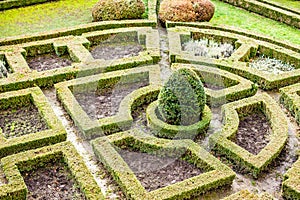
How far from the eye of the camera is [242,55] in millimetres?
14508

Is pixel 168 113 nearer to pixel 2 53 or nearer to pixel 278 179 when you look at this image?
pixel 278 179

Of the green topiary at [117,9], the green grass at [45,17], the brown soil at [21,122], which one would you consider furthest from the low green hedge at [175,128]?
the green grass at [45,17]

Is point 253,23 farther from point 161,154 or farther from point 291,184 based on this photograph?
point 291,184

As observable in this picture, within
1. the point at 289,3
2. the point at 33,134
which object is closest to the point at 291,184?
the point at 33,134

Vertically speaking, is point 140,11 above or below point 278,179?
above

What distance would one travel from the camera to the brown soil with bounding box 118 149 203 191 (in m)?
9.23

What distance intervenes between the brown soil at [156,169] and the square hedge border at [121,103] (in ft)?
3.06

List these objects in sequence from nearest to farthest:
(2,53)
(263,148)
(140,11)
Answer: (263,148), (2,53), (140,11)

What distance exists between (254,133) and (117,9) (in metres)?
8.91

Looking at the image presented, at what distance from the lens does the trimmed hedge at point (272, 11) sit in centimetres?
1836

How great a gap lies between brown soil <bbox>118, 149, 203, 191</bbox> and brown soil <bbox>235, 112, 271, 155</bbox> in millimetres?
1569

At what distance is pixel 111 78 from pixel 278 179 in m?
5.84

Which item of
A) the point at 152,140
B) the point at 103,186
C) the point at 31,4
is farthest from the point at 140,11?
the point at 103,186

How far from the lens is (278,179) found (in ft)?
31.1
